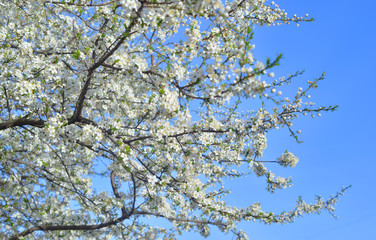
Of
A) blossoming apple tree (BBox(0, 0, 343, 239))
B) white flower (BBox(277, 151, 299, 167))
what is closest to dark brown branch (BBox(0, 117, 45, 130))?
blossoming apple tree (BBox(0, 0, 343, 239))

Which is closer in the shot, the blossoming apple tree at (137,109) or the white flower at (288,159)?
the blossoming apple tree at (137,109)

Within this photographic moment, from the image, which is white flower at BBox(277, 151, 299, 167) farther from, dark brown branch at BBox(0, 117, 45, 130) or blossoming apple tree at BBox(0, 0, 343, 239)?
dark brown branch at BBox(0, 117, 45, 130)

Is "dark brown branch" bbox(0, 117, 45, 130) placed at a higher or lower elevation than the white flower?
lower

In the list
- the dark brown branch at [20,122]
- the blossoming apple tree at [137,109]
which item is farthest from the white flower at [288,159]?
the dark brown branch at [20,122]

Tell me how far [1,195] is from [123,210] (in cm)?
317

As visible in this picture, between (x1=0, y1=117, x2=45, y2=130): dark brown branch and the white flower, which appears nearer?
(x1=0, y1=117, x2=45, y2=130): dark brown branch

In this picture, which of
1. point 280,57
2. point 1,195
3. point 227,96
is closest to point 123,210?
point 1,195

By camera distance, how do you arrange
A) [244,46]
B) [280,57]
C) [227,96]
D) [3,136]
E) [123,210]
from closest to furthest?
[280,57], [244,46], [227,96], [3,136], [123,210]

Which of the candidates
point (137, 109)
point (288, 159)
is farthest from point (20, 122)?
point (288, 159)

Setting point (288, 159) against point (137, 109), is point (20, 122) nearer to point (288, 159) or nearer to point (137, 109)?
point (137, 109)

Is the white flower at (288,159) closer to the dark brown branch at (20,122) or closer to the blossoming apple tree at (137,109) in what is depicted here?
the blossoming apple tree at (137,109)

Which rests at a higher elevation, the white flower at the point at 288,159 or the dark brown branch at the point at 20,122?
the white flower at the point at 288,159

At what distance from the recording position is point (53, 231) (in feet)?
31.6

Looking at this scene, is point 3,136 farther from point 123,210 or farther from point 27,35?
point 123,210
